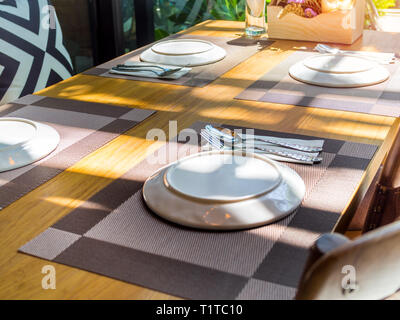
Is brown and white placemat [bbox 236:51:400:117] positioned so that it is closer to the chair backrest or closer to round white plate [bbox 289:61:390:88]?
round white plate [bbox 289:61:390:88]

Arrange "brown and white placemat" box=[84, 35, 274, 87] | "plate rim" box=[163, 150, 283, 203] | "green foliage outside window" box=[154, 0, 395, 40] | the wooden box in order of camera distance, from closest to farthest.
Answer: "plate rim" box=[163, 150, 283, 203] < "brown and white placemat" box=[84, 35, 274, 87] < the wooden box < "green foliage outside window" box=[154, 0, 395, 40]

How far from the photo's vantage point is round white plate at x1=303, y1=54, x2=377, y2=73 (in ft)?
4.58

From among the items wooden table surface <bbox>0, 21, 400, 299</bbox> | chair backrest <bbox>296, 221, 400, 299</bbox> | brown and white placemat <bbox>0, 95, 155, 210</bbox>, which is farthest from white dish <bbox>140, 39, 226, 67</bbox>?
chair backrest <bbox>296, 221, 400, 299</bbox>

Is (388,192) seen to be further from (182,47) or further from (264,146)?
(182,47)

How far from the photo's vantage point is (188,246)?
0.71m

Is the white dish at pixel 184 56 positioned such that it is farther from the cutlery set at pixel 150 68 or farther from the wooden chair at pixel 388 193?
the wooden chair at pixel 388 193

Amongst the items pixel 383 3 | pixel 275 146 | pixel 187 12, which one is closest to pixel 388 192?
pixel 275 146

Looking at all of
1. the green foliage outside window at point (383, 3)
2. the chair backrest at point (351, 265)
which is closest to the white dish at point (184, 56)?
the chair backrest at point (351, 265)

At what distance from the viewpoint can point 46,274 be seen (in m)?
0.67

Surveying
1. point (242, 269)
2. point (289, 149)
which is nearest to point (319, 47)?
point (289, 149)

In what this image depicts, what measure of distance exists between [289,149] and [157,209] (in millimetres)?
327

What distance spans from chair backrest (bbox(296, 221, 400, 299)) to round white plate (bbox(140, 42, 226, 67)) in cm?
119

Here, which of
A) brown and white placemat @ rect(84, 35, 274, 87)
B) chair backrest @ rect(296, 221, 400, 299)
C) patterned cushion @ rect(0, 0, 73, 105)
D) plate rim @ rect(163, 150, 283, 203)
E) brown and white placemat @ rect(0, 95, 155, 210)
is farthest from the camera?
patterned cushion @ rect(0, 0, 73, 105)

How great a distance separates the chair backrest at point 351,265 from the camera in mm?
412
